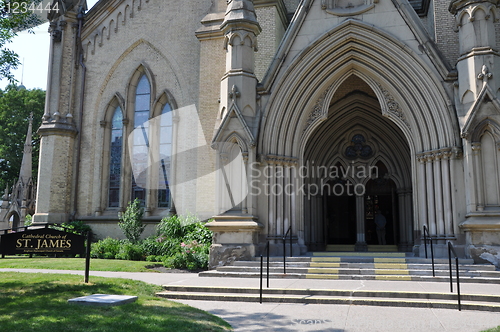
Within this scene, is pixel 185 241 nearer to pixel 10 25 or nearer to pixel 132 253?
pixel 132 253

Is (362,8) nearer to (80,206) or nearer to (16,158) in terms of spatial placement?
(80,206)

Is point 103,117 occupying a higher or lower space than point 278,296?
higher

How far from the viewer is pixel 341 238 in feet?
65.5

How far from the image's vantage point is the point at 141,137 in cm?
2012

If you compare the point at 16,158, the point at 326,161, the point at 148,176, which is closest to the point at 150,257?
the point at 148,176

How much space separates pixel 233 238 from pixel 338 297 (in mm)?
4998

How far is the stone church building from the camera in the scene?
12602mm

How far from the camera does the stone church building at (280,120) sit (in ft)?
41.3

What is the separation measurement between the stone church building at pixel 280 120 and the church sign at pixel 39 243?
4.56 metres

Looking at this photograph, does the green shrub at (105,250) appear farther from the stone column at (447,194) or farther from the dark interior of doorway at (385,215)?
the stone column at (447,194)

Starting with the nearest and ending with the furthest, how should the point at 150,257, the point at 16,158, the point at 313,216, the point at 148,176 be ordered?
1. the point at 150,257
2. the point at 313,216
3. the point at 148,176
4. the point at 16,158

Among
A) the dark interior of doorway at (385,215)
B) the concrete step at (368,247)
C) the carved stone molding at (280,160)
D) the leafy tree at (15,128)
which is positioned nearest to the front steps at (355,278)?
the carved stone molding at (280,160)

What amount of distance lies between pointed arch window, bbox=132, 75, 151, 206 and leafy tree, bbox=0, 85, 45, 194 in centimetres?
2145

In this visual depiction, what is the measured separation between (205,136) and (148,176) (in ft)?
11.9
